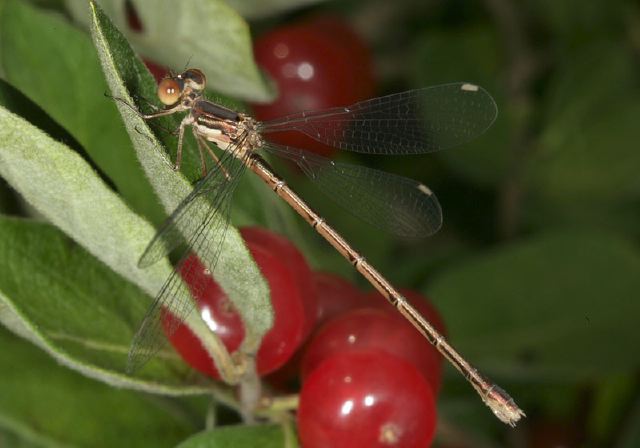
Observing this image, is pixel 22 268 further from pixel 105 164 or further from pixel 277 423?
pixel 277 423

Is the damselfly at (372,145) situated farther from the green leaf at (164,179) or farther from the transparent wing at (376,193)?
the green leaf at (164,179)

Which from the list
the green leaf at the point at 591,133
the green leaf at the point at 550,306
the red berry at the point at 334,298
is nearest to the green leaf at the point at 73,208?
the red berry at the point at 334,298

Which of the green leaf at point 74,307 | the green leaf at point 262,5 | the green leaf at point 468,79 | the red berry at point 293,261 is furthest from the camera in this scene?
the green leaf at point 468,79

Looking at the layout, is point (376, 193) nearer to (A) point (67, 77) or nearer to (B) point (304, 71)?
(B) point (304, 71)

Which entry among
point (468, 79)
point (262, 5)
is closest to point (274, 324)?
point (262, 5)

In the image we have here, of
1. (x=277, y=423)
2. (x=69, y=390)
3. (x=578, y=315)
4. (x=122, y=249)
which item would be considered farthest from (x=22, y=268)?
(x=578, y=315)

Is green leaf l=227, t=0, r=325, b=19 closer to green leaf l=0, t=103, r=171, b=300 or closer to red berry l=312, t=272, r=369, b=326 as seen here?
red berry l=312, t=272, r=369, b=326

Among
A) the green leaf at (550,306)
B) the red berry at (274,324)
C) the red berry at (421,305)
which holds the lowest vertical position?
the green leaf at (550,306)
